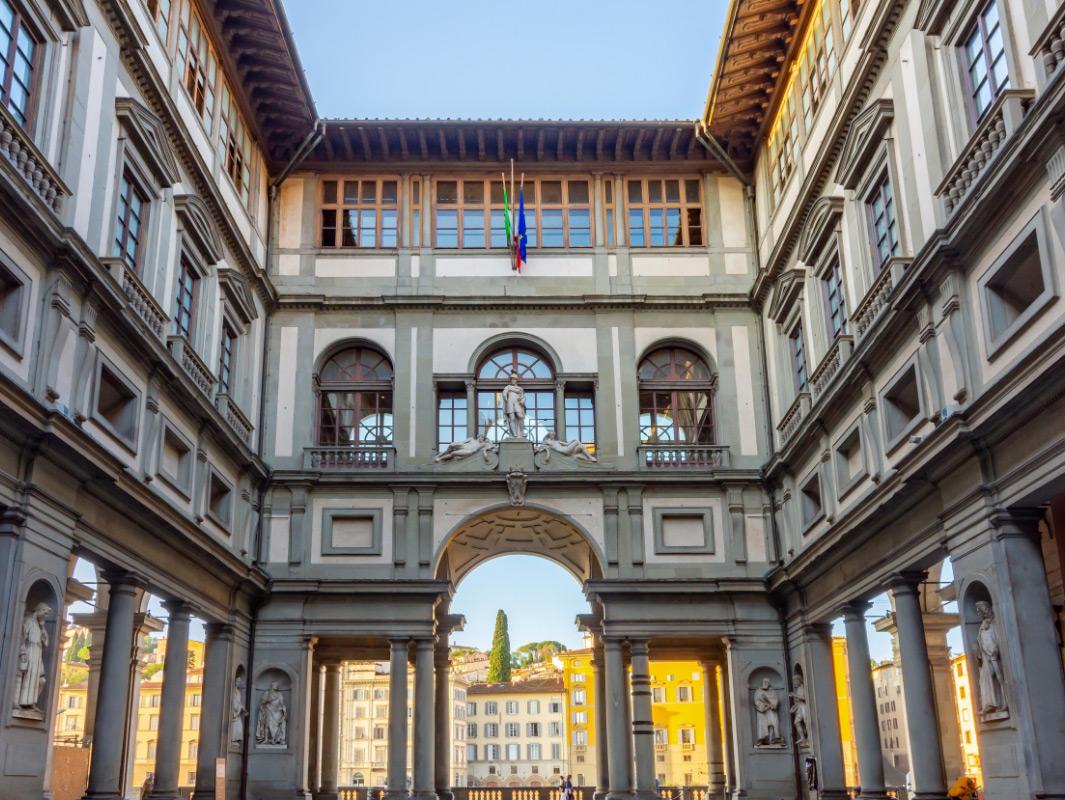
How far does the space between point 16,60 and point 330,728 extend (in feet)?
77.7

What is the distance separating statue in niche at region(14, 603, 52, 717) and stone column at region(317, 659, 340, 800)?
17504mm

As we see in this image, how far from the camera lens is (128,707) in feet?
96.5

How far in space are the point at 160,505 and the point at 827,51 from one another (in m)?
17.4

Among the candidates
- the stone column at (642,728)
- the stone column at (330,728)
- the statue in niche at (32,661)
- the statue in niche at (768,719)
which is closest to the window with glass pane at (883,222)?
the statue in niche at (768,719)

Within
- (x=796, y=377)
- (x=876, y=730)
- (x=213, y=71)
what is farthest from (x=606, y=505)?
(x=213, y=71)

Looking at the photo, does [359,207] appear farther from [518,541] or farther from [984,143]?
[984,143]

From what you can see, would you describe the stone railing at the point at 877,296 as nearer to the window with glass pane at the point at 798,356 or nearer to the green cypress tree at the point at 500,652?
the window with glass pane at the point at 798,356

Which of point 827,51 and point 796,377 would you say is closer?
point 827,51

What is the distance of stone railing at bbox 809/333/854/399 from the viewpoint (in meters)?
24.1

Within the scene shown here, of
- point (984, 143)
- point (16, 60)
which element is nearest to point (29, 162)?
point (16, 60)

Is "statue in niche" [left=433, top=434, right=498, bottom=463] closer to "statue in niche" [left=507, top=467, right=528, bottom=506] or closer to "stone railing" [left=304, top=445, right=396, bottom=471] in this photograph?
"statue in niche" [left=507, top=467, right=528, bottom=506]

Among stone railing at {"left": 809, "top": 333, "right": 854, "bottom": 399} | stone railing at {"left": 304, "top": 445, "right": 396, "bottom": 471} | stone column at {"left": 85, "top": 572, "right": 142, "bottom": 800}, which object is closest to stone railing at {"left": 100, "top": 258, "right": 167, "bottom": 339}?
stone column at {"left": 85, "top": 572, "right": 142, "bottom": 800}

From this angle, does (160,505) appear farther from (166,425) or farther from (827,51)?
(827,51)

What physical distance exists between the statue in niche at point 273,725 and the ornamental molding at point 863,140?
60.2ft
